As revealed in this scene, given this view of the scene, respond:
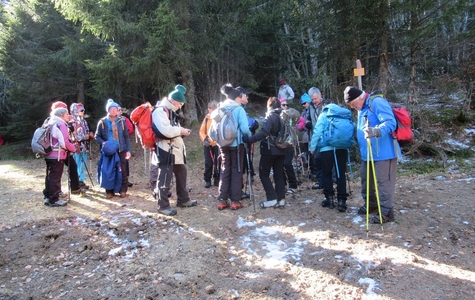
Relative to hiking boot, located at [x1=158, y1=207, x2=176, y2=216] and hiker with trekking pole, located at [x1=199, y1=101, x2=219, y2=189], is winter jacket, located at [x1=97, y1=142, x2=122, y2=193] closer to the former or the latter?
hiking boot, located at [x1=158, y1=207, x2=176, y2=216]

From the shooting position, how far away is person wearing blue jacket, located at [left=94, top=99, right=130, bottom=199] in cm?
715

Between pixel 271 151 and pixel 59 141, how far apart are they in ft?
13.7

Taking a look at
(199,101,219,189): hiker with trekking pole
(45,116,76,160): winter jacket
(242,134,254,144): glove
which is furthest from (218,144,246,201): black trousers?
(45,116,76,160): winter jacket

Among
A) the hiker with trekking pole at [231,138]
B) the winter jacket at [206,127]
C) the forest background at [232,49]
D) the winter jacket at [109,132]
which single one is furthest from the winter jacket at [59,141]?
the forest background at [232,49]

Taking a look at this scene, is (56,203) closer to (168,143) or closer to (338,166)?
(168,143)

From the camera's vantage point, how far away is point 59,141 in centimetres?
649

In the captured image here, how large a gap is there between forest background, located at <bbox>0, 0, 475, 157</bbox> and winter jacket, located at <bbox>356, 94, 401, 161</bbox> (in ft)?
14.4

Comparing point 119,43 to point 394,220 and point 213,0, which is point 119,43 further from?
point 394,220

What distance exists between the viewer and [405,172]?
8.60 meters

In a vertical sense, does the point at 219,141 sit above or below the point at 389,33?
below

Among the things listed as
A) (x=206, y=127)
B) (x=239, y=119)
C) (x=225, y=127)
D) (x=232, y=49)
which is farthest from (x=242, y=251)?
(x=232, y=49)

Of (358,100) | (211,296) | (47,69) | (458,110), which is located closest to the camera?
(211,296)

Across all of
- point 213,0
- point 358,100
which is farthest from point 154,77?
point 358,100

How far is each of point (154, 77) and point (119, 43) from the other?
1742 millimetres
